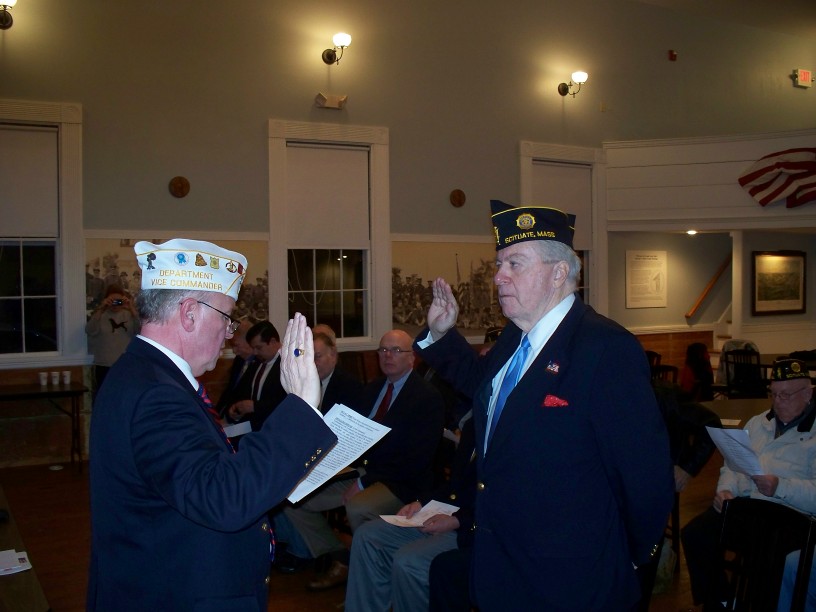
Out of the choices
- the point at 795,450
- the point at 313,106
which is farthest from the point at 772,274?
the point at 795,450

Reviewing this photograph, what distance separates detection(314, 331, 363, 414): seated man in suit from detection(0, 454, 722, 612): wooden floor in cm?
102

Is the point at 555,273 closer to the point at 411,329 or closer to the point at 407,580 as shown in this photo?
the point at 407,580

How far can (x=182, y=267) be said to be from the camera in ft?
5.23

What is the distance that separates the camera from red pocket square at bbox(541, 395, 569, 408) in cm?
178

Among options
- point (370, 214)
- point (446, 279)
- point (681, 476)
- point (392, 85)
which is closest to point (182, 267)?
point (681, 476)

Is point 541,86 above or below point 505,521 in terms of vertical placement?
above

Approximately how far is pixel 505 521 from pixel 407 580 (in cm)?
132

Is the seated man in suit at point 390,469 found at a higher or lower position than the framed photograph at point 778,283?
lower

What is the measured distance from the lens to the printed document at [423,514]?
3.26m

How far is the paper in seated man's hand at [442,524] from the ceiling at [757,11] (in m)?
9.01

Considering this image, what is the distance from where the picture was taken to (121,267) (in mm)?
7047

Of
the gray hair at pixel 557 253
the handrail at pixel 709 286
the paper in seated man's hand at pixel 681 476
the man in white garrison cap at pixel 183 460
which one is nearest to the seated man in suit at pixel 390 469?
the paper in seated man's hand at pixel 681 476

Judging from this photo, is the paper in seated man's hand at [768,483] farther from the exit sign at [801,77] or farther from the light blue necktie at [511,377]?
the exit sign at [801,77]

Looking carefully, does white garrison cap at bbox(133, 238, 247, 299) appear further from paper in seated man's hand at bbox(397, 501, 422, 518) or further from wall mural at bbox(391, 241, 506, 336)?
wall mural at bbox(391, 241, 506, 336)
